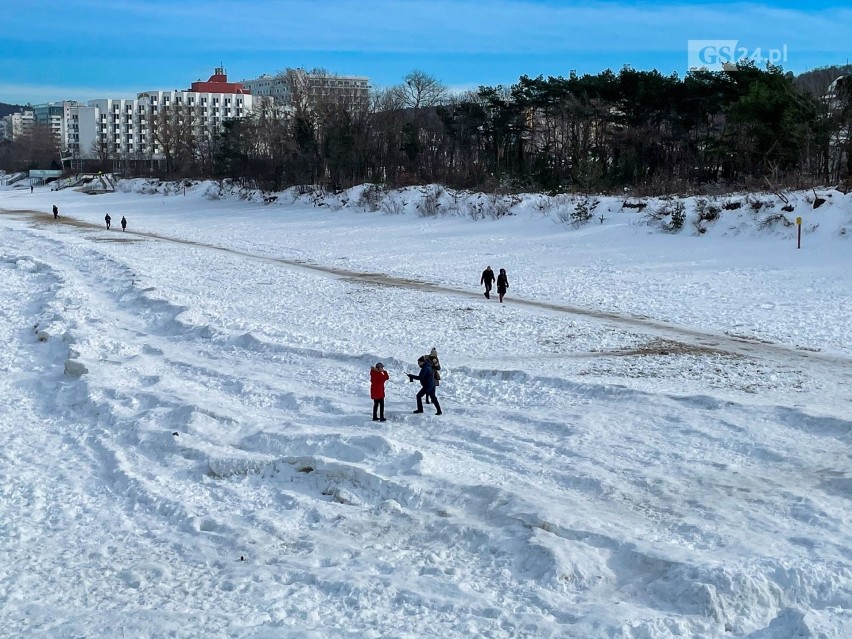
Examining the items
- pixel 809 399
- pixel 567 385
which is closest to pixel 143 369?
pixel 567 385

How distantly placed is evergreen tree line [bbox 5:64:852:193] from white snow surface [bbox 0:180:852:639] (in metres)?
16.1

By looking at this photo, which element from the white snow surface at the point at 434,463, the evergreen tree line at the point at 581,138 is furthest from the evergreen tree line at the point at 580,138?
the white snow surface at the point at 434,463

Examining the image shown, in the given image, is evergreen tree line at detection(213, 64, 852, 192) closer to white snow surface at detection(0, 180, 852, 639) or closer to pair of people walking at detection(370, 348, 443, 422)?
white snow surface at detection(0, 180, 852, 639)

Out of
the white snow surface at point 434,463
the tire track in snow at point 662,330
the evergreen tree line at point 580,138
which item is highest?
the evergreen tree line at point 580,138

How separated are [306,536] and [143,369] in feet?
29.1

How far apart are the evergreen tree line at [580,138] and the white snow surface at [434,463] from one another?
16.1 metres

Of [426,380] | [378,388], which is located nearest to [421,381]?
[426,380]

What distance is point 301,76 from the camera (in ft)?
287

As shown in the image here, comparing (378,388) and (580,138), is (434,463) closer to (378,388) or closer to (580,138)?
(378,388)

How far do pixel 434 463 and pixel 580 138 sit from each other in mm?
55180

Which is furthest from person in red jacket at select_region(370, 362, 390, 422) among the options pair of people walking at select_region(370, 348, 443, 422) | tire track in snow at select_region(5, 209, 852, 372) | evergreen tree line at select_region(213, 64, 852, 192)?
evergreen tree line at select_region(213, 64, 852, 192)

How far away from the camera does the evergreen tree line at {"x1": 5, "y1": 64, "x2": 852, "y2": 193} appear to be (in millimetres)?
40750

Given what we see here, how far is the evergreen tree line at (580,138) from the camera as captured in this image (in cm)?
4075

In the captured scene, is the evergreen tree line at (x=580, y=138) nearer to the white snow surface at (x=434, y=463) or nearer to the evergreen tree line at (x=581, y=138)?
the evergreen tree line at (x=581, y=138)
